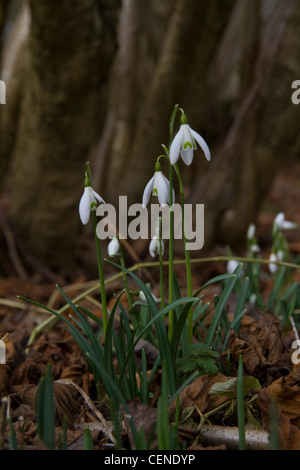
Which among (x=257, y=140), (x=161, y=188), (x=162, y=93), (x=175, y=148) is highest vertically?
(x=162, y=93)

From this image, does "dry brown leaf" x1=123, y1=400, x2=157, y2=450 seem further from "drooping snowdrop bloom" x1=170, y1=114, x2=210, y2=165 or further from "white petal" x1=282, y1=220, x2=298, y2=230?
"white petal" x1=282, y1=220, x2=298, y2=230

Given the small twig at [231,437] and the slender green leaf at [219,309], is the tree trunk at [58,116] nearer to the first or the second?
the slender green leaf at [219,309]

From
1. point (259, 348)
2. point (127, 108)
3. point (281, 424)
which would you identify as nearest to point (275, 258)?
point (259, 348)

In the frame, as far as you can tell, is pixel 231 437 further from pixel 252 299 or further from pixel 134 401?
pixel 252 299

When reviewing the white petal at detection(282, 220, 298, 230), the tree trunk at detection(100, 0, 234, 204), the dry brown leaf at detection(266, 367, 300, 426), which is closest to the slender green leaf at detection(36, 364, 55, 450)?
the dry brown leaf at detection(266, 367, 300, 426)

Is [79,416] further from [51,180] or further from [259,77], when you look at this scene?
[259,77]

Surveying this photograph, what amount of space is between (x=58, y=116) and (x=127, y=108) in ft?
3.16

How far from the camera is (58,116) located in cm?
304

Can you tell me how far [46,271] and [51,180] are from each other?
64 centimetres

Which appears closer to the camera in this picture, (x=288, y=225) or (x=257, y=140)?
(x=288, y=225)

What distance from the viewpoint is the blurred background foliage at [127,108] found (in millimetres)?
2922

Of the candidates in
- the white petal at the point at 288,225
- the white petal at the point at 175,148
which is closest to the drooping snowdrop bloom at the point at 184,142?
the white petal at the point at 175,148

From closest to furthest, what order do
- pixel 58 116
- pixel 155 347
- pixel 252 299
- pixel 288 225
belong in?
pixel 155 347 → pixel 252 299 → pixel 288 225 → pixel 58 116

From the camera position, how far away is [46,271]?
3521 mm
